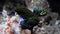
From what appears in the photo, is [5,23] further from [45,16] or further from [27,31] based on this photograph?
[45,16]

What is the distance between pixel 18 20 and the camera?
1.17 m

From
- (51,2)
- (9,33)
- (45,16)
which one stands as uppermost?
(51,2)

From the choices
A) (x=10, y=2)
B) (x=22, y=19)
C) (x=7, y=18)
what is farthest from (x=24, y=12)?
(x=10, y=2)

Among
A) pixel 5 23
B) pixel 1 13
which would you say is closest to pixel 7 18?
pixel 5 23

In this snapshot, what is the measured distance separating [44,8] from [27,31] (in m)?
0.28

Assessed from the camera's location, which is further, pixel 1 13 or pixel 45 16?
pixel 1 13

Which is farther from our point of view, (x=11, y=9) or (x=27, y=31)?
(x=11, y=9)

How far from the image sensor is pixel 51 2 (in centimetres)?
130

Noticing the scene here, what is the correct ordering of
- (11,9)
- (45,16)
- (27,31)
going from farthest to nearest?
(11,9) < (45,16) < (27,31)

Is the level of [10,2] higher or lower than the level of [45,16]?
higher

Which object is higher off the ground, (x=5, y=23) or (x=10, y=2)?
(x=10, y=2)

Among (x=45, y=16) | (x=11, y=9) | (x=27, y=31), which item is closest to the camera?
(x=27, y=31)

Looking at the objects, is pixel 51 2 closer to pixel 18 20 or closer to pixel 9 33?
pixel 18 20

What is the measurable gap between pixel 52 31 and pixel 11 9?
0.43 m
